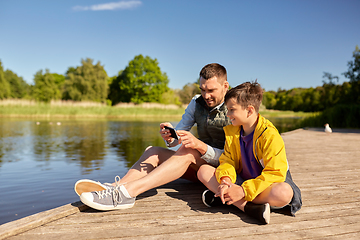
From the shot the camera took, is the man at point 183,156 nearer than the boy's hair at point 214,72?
Yes

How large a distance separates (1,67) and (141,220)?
40872mm

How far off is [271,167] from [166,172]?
88 centimetres

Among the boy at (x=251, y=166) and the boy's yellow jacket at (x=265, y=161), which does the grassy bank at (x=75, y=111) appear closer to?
the boy at (x=251, y=166)

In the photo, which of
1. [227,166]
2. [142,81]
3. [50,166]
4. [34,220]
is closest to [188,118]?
[227,166]

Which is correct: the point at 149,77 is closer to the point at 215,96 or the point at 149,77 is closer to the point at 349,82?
the point at 349,82

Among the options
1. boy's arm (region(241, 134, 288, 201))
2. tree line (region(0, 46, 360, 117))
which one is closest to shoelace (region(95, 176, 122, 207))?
boy's arm (region(241, 134, 288, 201))

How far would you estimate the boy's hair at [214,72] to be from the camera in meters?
2.44

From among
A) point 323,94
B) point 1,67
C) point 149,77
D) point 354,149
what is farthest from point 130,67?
point 354,149

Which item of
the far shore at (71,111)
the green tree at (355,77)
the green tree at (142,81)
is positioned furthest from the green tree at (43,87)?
the green tree at (355,77)

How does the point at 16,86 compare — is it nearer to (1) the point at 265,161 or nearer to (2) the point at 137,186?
(2) the point at 137,186

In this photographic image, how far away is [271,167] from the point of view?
1.87 m

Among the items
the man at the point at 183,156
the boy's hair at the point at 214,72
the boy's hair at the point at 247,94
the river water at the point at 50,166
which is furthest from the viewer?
the river water at the point at 50,166

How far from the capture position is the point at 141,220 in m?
2.00

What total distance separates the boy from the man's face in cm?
37
